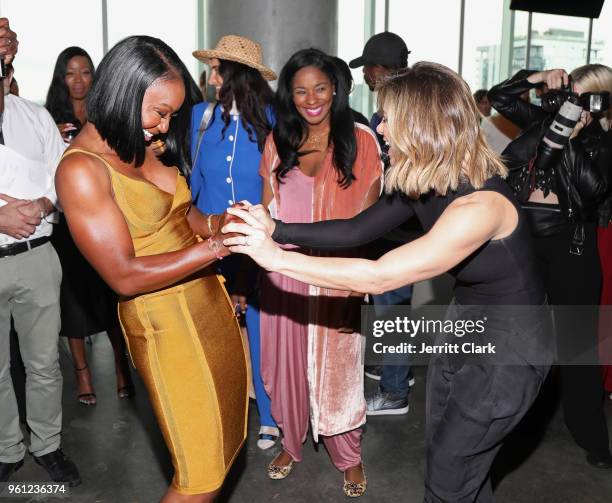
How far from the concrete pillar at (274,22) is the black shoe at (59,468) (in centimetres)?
430

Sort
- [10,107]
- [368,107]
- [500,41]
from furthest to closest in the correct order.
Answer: [500,41]
[368,107]
[10,107]

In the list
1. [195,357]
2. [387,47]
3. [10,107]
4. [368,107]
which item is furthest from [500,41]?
[195,357]

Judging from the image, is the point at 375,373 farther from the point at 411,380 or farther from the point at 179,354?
the point at 179,354

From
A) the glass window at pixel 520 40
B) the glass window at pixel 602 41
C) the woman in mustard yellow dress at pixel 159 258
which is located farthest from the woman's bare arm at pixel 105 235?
the glass window at pixel 602 41

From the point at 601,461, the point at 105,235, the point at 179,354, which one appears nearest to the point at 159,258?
the point at 105,235

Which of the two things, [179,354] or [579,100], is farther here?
[579,100]

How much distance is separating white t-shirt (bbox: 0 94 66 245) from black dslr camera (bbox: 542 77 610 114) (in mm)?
2036

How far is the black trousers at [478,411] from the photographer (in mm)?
1833

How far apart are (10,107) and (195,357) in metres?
1.47

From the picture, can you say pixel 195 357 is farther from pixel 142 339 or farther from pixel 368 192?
pixel 368 192

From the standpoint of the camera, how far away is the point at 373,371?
3.95 meters

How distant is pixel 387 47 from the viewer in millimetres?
3652

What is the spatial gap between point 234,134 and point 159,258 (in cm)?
136

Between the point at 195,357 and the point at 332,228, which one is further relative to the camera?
the point at 332,228
